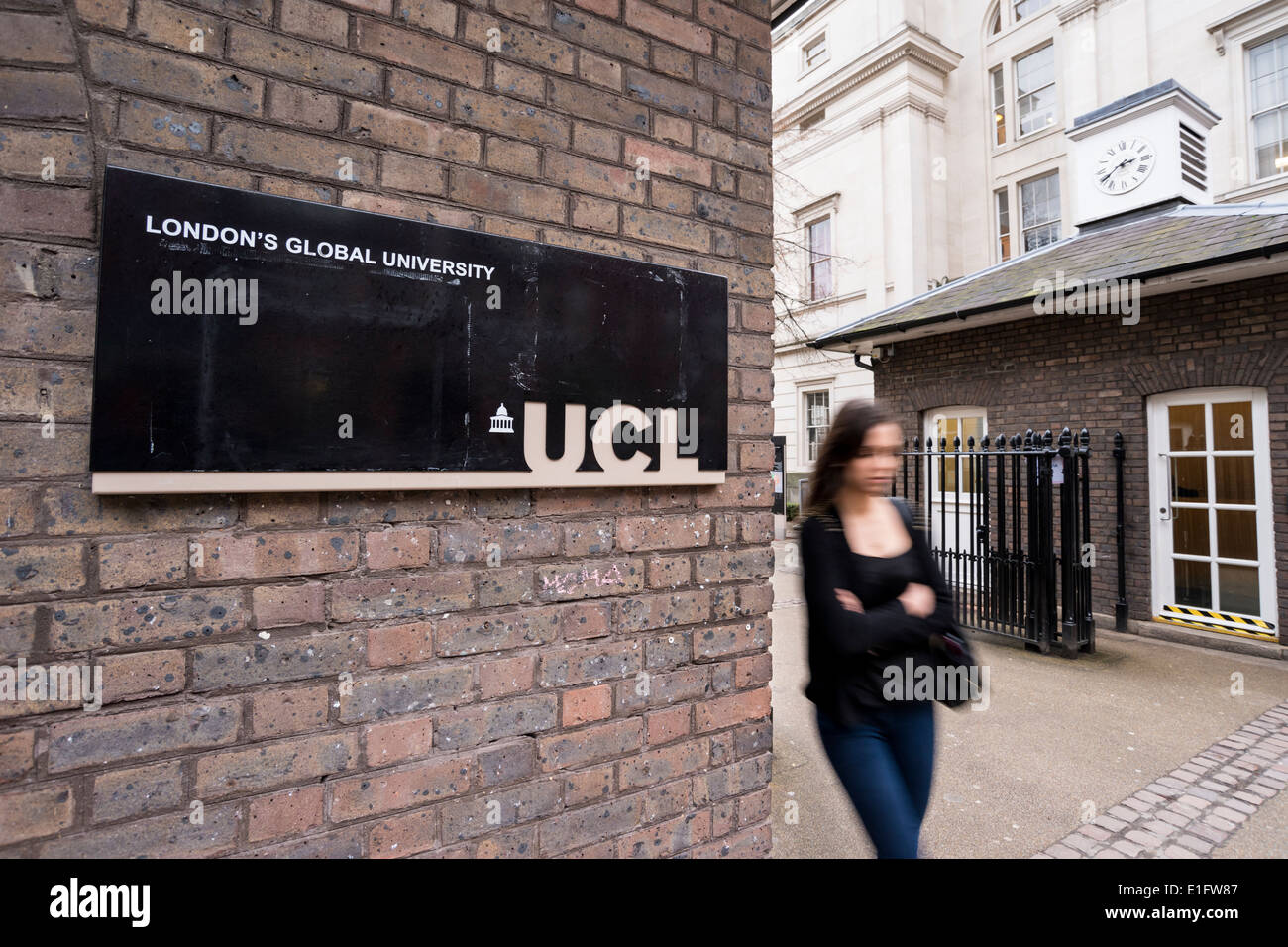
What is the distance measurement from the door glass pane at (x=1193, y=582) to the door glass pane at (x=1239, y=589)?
11cm

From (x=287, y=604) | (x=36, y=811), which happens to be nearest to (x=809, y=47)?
(x=287, y=604)

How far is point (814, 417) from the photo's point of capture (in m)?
16.6

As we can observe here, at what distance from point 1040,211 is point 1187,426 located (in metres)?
9.62

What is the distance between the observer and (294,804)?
144 cm

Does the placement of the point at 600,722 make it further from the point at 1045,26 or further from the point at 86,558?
the point at 1045,26

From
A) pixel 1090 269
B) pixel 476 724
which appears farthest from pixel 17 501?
pixel 1090 269

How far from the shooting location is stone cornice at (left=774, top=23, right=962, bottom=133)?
14.8 meters

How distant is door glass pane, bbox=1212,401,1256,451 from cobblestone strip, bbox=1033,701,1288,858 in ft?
11.4

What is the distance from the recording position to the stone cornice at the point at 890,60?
1475 cm

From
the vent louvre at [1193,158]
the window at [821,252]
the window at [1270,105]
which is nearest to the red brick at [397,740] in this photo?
the vent louvre at [1193,158]

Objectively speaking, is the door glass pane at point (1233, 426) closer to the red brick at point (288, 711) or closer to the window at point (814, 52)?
the red brick at point (288, 711)

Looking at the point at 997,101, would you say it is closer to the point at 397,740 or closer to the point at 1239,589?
the point at 1239,589

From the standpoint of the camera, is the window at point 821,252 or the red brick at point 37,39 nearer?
the red brick at point 37,39
